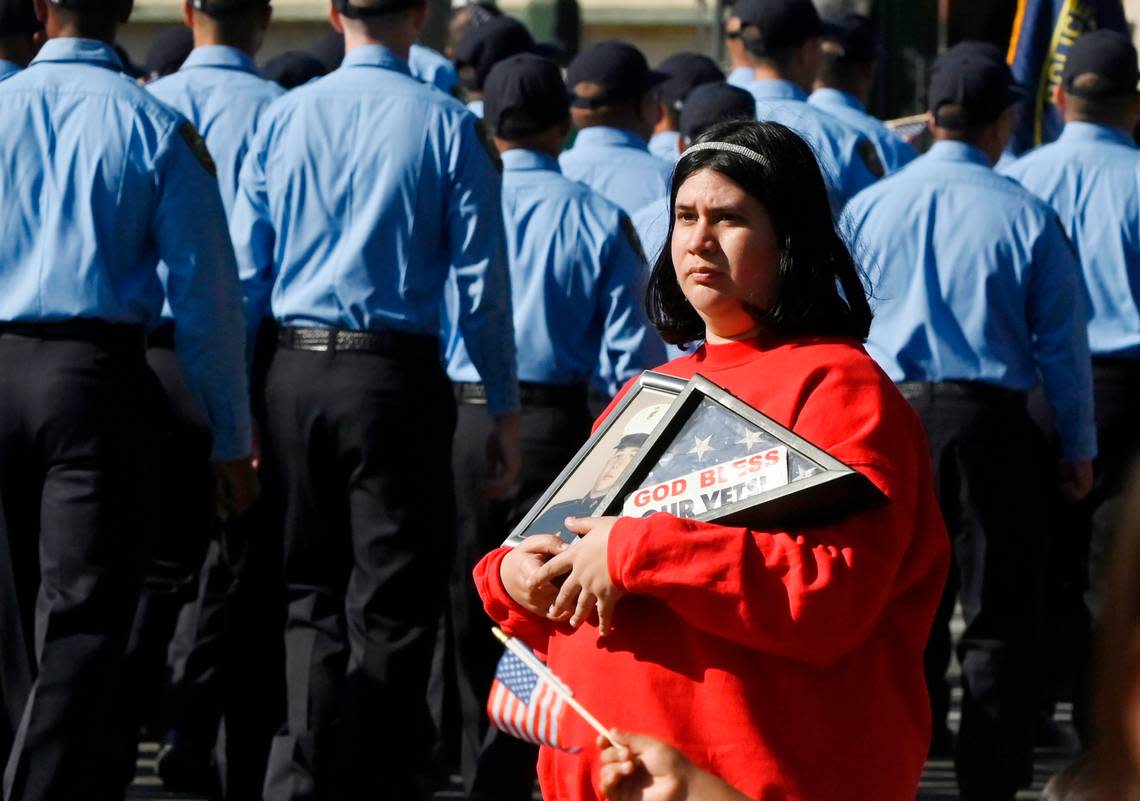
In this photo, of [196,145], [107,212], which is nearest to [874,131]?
[196,145]

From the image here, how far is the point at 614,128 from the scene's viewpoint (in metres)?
8.39

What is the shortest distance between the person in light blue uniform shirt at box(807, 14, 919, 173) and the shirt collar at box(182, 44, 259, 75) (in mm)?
2596

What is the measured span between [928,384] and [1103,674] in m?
5.10

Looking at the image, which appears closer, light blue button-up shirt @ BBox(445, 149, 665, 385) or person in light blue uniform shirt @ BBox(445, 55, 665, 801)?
person in light blue uniform shirt @ BBox(445, 55, 665, 801)

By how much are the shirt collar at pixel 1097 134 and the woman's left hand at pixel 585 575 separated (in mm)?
5196

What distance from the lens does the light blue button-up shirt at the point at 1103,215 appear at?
7.69m

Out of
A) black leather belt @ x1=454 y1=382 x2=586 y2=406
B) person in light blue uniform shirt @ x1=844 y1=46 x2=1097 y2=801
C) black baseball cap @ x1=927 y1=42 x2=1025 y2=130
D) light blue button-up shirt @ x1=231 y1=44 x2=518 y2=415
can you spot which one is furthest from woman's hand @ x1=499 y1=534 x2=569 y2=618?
black baseball cap @ x1=927 y1=42 x2=1025 y2=130

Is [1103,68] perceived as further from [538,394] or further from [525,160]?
[538,394]

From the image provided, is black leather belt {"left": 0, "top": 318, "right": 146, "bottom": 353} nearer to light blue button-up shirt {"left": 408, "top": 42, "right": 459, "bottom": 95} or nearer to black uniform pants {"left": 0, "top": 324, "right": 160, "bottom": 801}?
black uniform pants {"left": 0, "top": 324, "right": 160, "bottom": 801}

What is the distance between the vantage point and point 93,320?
530cm

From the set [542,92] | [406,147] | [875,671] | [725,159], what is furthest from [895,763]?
[542,92]

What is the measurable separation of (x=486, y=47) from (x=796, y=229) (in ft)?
20.7

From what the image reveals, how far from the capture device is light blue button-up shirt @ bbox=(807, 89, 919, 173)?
8.95 metres

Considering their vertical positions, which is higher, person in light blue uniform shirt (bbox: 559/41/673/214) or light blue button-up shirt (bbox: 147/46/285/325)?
light blue button-up shirt (bbox: 147/46/285/325)
